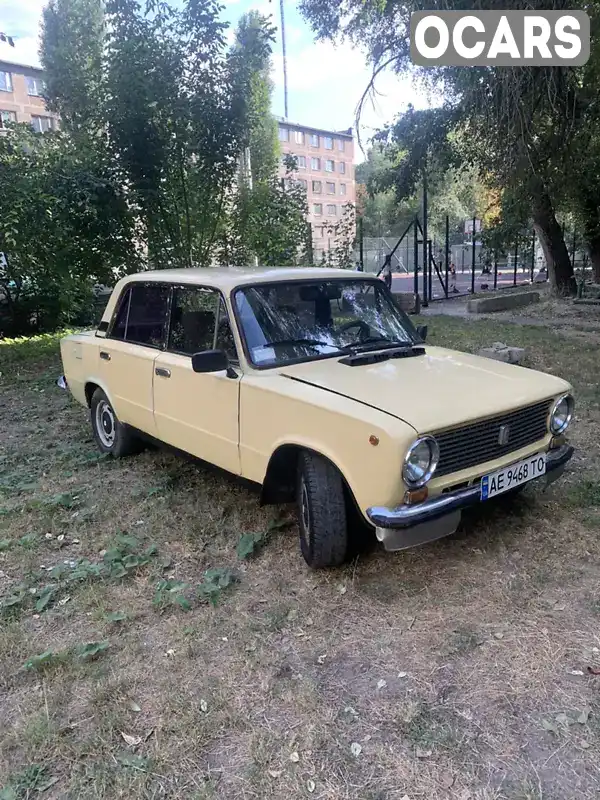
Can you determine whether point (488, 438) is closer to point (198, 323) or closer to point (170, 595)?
point (170, 595)

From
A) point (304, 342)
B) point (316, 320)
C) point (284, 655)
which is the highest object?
point (316, 320)

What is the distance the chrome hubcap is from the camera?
17.6 feet

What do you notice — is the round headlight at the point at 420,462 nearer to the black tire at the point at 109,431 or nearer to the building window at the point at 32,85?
the black tire at the point at 109,431

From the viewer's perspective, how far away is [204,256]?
1099 centimetres

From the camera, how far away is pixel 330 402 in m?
3.10

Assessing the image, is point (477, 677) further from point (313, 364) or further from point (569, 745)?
point (313, 364)

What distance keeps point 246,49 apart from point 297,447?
30.3ft

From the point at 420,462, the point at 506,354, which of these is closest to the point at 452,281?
the point at 506,354

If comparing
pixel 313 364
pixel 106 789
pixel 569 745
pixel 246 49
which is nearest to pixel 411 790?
pixel 569 745

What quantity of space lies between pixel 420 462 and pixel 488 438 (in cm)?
52

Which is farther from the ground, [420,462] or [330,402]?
[330,402]

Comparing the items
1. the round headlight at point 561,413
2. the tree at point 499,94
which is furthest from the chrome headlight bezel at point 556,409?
the tree at point 499,94

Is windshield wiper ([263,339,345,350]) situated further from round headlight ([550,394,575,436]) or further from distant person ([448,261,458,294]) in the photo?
distant person ([448,261,458,294])

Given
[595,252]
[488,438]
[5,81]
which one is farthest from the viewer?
[5,81]
